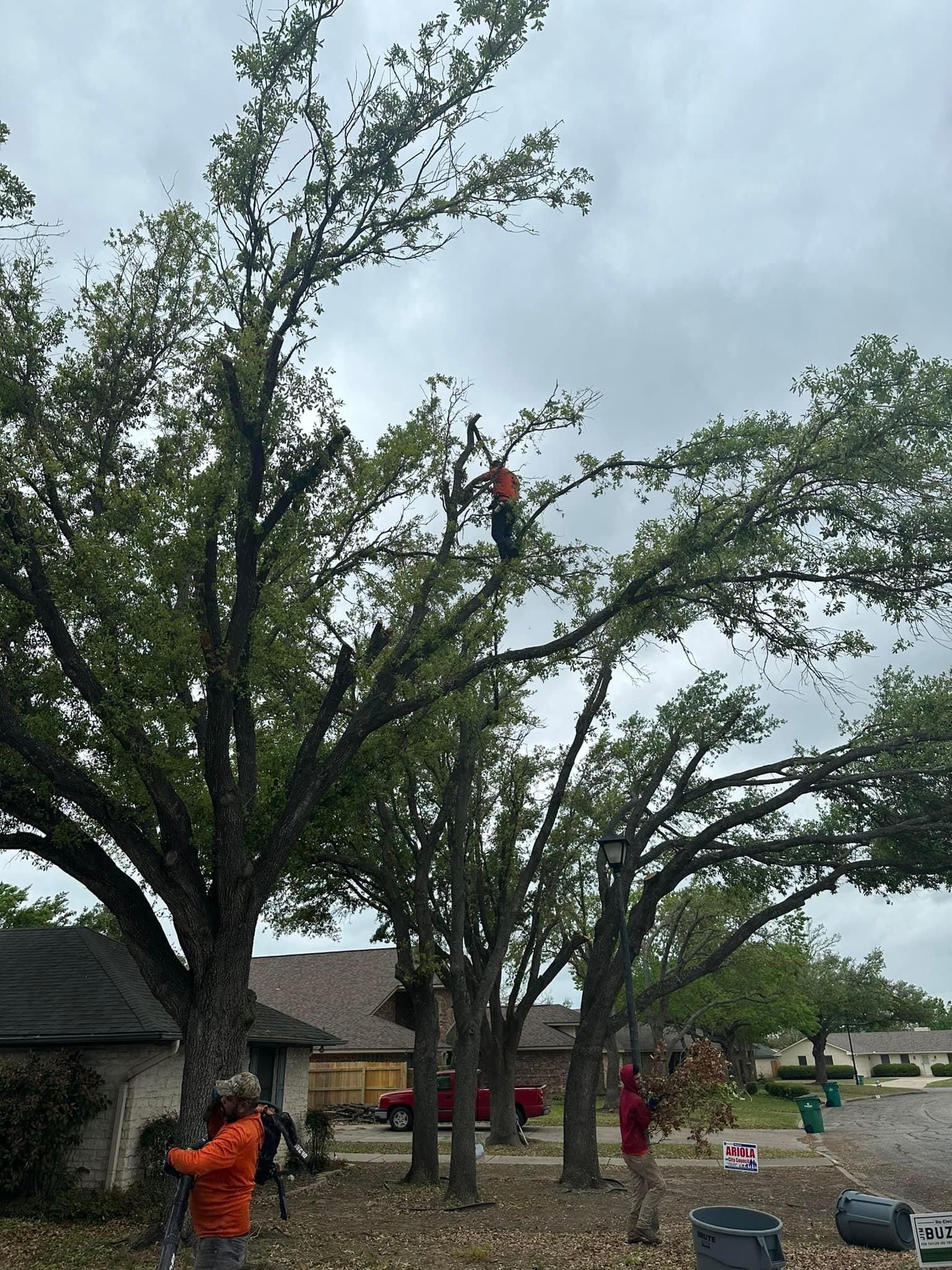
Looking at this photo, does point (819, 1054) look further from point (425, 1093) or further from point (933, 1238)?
point (933, 1238)

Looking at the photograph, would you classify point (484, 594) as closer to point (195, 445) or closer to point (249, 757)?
point (249, 757)

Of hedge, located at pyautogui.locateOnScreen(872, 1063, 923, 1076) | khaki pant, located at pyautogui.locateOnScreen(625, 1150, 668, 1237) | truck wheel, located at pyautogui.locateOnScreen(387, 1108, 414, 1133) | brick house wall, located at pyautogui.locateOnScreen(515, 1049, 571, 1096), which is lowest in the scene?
hedge, located at pyautogui.locateOnScreen(872, 1063, 923, 1076)

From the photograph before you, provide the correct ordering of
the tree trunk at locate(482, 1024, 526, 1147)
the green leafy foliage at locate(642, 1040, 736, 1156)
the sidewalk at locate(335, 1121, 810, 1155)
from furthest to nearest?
1. the sidewalk at locate(335, 1121, 810, 1155)
2. the tree trunk at locate(482, 1024, 526, 1147)
3. the green leafy foliage at locate(642, 1040, 736, 1156)

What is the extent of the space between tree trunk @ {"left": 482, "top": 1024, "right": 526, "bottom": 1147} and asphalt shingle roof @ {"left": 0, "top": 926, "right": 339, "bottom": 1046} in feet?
20.6

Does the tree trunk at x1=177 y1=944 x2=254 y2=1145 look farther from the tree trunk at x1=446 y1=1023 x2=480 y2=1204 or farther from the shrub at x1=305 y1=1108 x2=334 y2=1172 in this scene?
the shrub at x1=305 y1=1108 x2=334 y2=1172

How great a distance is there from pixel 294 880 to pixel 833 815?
30.0 feet

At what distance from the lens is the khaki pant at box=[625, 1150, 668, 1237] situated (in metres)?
9.51

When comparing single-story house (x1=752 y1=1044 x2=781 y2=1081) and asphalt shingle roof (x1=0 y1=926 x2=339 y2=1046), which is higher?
asphalt shingle roof (x1=0 y1=926 x2=339 y2=1046)

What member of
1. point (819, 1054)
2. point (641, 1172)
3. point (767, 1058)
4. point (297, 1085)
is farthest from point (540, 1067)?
point (767, 1058)

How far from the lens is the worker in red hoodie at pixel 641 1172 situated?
951cm

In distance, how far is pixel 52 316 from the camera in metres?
10.6

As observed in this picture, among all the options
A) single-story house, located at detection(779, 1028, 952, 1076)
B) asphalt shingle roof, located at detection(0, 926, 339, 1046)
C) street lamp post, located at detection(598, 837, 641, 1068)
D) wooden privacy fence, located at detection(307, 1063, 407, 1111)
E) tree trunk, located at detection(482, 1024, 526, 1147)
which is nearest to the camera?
street lamp post, located at detection(598, 837, 641, 1068)

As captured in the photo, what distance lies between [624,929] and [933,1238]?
258 inches

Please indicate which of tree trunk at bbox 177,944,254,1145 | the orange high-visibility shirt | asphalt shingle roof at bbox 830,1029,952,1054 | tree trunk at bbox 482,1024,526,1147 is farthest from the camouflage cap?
asphalt shingle roof at bbox 830,1029,952,1054
